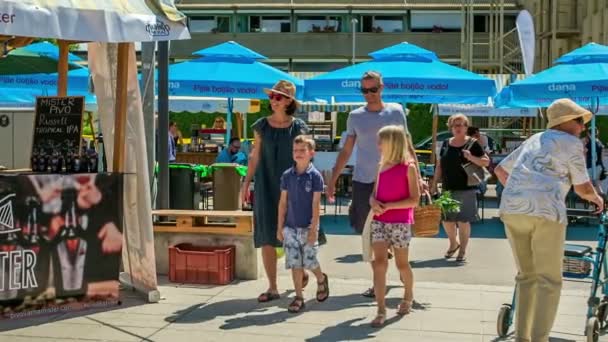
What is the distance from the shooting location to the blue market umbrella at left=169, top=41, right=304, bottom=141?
13.3m

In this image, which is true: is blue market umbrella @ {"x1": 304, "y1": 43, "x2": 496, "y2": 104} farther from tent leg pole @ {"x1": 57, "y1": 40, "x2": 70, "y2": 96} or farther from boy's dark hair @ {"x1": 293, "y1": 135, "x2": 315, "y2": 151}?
boy's dark hair @ {"x1": 293, "y1": 135, "x2": 315, "y2": 151}

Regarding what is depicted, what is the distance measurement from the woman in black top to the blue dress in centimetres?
298

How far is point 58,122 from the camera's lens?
7.58 meters

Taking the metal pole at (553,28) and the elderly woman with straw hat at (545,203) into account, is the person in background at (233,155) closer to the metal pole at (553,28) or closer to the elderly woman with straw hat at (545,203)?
the elderly woman with straw hat at (545,203)

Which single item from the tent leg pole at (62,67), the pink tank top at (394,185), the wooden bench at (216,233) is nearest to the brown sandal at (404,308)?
the pink tank top at (394,185)

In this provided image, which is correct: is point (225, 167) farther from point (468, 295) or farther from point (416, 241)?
point (468, 295)

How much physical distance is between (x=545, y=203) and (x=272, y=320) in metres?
2.40

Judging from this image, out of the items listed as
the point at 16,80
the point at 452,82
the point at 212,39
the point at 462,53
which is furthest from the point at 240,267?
the point at 212,39

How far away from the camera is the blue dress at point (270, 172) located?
743cm

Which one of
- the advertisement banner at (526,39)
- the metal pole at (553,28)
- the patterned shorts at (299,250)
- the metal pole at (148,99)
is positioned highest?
the metal pole at (553,28)

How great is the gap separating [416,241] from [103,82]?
216 inches

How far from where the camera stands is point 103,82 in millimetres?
7648

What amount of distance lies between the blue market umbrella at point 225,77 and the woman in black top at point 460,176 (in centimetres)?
408

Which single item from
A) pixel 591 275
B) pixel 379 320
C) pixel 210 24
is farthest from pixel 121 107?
pixel 210 24
